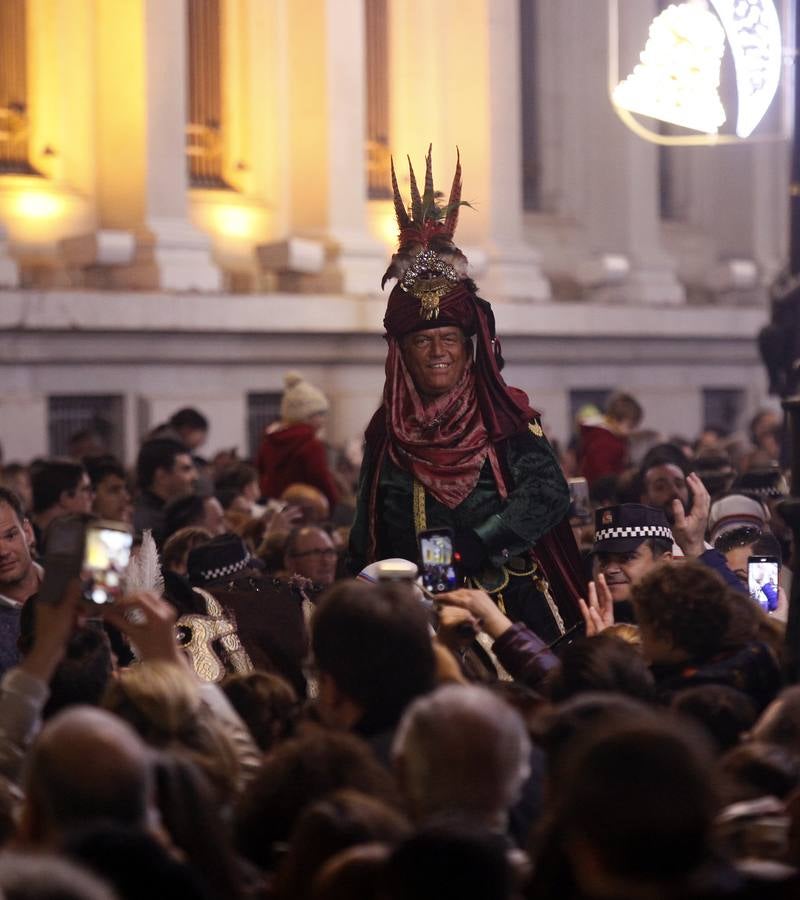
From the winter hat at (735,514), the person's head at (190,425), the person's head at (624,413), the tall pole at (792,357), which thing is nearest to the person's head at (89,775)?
the tall pole at (792,357)

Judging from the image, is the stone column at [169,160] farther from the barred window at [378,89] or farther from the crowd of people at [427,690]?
the crowd of people at [427,690]

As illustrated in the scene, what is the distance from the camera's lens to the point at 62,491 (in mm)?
11148

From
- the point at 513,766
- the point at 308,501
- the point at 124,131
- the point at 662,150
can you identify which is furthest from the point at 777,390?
the point at 513,766

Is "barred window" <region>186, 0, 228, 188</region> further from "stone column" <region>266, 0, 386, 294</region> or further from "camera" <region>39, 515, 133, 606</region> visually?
"camera" <region>39, 515, 133, 606</region>

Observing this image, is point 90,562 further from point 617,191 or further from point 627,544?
point 617,191

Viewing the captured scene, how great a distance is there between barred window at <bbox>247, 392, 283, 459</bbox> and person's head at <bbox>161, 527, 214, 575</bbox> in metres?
11.7

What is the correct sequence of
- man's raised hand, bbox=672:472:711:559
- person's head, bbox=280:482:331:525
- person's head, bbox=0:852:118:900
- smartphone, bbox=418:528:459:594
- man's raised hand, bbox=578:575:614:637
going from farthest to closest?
person's head, bbox=280:482:331:525, man's raised hand, bbox=672:472:711:559, man's raised hand, bbox=578:575:614:637, smartphone, bbox=418:528:459:594, person's head, bbox=0:852:118:900

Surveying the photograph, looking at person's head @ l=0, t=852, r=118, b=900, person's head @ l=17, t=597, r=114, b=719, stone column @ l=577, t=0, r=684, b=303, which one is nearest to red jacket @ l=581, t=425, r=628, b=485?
person's head @ l=17, t=597, r=114, b=719

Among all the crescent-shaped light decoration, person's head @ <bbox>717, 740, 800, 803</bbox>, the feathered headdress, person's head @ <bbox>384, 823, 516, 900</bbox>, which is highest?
the crescent-shaped light decoration

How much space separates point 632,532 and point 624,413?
8691 millimetres

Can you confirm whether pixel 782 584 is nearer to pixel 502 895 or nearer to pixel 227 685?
pixel 227 685

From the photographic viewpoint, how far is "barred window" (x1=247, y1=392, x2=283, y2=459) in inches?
833

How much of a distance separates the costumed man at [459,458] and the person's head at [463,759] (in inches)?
123

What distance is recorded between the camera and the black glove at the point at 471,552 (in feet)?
24.6
